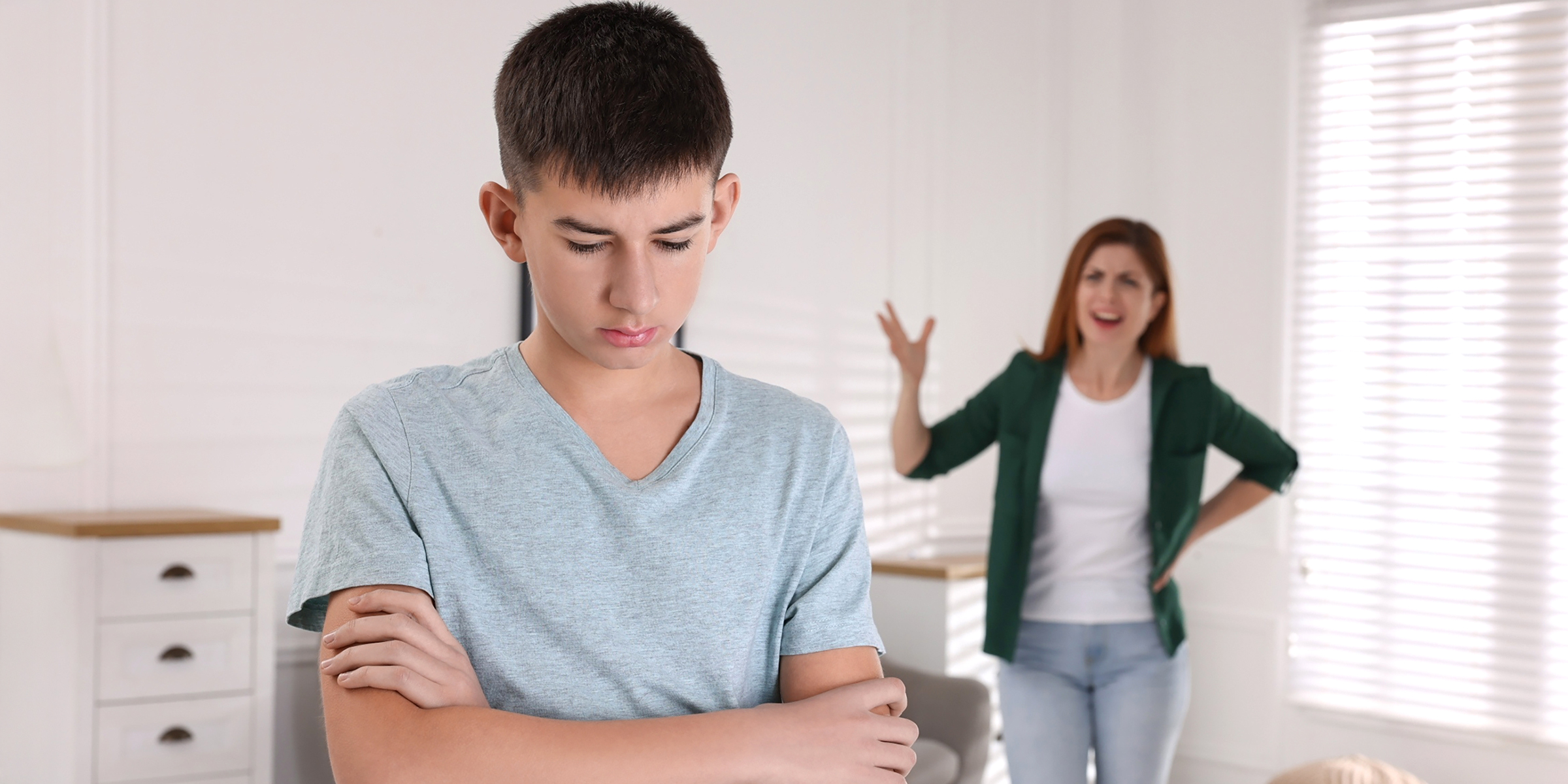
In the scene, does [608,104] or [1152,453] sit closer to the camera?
[608,104]

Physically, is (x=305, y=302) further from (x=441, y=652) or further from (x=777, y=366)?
(x=441, y=652)

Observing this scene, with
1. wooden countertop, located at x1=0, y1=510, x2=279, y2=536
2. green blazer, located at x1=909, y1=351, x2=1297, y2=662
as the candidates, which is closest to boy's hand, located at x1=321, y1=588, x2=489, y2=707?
green blazer, located at x1=909, y1=351, x2=1297, y2=662

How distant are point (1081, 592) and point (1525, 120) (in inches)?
92.5

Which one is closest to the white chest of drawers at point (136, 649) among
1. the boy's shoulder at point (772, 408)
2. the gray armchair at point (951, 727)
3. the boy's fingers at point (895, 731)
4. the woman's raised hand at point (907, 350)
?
the woman's raised hand at point (907, 350)

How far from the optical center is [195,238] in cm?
293

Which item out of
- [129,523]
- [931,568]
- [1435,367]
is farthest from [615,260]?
[1435,367]

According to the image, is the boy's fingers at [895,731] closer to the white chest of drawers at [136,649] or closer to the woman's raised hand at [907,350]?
the woman's raised hand at [907,350]

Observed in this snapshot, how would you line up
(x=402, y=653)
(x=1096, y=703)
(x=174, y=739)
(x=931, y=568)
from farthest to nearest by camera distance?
(x=931, y=568)
(x=174, y=739)
(x=1096, y=703)
(x=402, y=653)

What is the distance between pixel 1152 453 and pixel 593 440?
181cm

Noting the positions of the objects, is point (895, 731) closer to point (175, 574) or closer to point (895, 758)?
point (895, 758)

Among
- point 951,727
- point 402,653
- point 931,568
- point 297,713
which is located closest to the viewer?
point 402,653

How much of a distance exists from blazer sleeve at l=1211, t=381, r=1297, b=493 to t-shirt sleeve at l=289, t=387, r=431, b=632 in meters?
2.05

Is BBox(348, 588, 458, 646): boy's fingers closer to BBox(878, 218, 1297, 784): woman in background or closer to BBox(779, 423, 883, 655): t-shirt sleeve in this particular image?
BBox(779, 423, 883, 655): t-shirt sleeve

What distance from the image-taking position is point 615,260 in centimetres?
92
